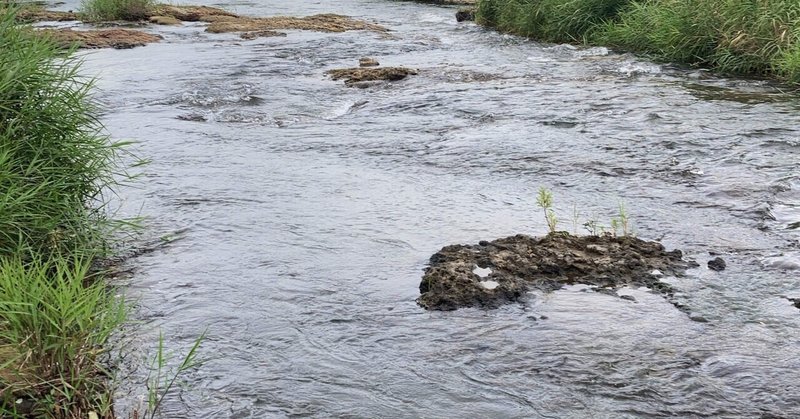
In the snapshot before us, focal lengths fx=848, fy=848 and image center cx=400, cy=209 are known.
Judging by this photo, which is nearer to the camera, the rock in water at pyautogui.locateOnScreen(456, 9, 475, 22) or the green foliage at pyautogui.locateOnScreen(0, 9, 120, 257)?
the green foliage at pyautogui.locateOnScreen(0, 9, 120, 257)

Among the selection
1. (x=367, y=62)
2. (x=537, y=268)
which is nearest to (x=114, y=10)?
(x=367, y=62)

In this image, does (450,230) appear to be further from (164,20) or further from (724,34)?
(164,20)

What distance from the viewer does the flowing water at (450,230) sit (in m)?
3.63

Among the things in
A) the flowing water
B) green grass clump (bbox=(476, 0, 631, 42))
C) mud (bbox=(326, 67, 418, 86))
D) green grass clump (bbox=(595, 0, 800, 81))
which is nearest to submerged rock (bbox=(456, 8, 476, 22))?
green grass clump (bbox=(476, 0, 631, 42))

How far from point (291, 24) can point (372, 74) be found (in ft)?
25.0

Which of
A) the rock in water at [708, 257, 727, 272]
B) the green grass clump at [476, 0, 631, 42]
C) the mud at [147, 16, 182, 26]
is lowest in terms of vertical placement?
the mud at [147, 16, 182, 26]

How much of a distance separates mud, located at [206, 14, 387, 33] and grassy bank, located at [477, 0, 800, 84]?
4862 mm

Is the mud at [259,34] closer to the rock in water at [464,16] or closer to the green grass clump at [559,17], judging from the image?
the green grass clump at [559,17]

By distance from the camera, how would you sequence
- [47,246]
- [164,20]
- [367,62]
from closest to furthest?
[47,246]
[367,62]
[164,20]

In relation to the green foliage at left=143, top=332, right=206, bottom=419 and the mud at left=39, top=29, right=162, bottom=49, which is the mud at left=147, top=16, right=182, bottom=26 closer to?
the mud at left=39, top=29, right=162, bottom=49

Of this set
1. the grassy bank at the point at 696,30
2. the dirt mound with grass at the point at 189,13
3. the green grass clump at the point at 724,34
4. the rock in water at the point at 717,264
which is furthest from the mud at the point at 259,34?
Result: the rock in water at the point at 717,264

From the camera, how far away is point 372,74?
12211mm

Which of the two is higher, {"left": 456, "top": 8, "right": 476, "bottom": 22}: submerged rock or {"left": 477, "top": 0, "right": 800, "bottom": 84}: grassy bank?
{"left": 477, "top": 0, "right": 800, "bottom": 84}: grassy bank

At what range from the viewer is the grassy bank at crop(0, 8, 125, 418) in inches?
127
